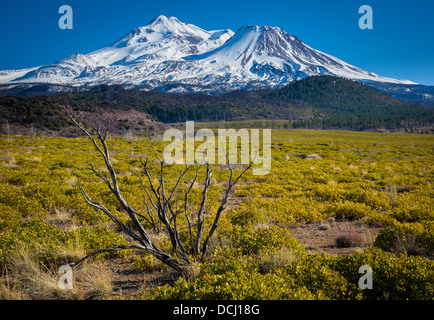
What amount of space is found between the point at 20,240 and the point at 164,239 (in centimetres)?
263

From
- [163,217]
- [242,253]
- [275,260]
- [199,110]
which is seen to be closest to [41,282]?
[163,217]

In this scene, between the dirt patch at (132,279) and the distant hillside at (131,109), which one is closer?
the dirt patch at (132,279)

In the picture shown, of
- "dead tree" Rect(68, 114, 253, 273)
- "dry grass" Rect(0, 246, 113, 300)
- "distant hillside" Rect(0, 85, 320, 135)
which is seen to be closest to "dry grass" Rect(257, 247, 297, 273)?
"dead tree" Rect(68, 114, 253, 273)

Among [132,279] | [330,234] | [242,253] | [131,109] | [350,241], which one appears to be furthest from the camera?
[131,109]

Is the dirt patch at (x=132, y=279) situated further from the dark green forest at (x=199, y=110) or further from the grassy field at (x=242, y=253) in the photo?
the dark green forest at (x=199, y=110)

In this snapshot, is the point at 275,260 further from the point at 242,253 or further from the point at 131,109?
the point at 131,109

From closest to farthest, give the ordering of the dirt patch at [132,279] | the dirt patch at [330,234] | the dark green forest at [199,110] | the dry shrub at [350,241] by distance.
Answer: the dirt patch at [132,279], the dirt patch at [330,234], the dry shrub at [350,241], the dark green forest at [199,110]

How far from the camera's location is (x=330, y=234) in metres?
6.30

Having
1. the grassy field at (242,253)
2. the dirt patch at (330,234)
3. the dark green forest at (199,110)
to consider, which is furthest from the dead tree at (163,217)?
the dark green forest at (199,110)

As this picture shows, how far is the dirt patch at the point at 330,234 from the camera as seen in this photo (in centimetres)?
539

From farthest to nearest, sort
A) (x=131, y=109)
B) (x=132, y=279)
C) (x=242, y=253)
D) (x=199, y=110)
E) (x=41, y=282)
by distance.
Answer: (x=199, y=110) < (x=131, y=109) < (x=242, y=253) < (x=132, y=279) < (x=41, y=282)

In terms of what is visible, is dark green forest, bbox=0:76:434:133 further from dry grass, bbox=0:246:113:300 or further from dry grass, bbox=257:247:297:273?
dry grass, bbox=257:247:297:273

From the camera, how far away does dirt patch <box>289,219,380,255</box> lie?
539 centimetres

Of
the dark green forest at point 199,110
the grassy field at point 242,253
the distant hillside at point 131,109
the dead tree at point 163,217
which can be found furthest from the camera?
the dark green forest at point 199,110
